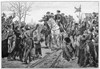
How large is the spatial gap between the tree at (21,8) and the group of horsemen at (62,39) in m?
0.49

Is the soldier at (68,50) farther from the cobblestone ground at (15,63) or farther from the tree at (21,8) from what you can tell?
the tree at (21,8)

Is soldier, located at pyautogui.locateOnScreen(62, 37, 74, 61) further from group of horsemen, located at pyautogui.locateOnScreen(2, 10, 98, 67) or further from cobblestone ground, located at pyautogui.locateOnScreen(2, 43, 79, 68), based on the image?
cobblestone ground, located at pyautogui.locateOnScreen(2, 43, 79, 68)

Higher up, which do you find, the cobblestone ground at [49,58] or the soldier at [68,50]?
the soldier at [68,50]

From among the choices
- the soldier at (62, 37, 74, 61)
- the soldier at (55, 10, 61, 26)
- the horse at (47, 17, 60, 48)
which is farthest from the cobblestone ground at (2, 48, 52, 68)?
the soldier at (55, 10, 61, 26)

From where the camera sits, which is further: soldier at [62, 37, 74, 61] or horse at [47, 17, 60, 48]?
horse at [47, 17, 60, 48]

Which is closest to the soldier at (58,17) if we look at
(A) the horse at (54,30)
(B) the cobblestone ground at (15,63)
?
(A) the horse at (54,30)

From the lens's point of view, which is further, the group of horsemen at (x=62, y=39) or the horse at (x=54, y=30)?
the horse at (x=54, y=30)

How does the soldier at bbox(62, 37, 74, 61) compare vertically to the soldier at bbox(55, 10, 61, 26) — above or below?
below

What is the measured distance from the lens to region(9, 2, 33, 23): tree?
368 inches

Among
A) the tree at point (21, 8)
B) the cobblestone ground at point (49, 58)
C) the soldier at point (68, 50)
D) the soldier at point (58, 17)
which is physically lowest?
the cobblestone ground at point (49, 58)

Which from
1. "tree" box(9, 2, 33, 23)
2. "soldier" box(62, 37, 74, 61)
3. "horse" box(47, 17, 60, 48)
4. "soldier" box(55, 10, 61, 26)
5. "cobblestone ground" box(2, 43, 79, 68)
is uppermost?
"tree" box(9, 2, 33, 23)

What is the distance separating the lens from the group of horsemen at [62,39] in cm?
923

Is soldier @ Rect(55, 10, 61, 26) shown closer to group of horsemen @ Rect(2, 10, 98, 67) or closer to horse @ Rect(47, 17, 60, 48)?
group of horsemen @ Rect(2, 10, 98, 67)

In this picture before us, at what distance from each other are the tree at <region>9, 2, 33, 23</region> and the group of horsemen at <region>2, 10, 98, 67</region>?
0.49 m
